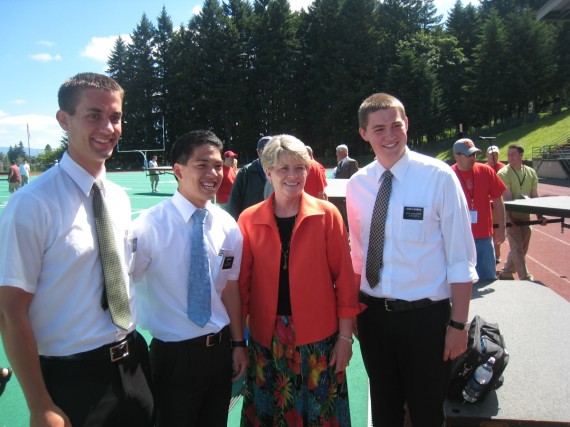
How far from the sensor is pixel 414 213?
2.37 meters

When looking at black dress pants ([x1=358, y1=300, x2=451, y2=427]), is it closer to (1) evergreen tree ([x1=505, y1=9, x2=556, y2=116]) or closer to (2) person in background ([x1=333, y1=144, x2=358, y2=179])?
(2) person in background ([x1=333, y1=144, x2=358, y2=179])

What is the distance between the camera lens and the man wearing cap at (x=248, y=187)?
4867 millimetres

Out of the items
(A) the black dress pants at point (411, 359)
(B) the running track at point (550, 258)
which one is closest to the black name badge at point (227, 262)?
(A) the black dress pants at point (411, 359)

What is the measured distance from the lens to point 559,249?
29.5 feet

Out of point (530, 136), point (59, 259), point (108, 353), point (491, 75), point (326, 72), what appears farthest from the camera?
point (326, 72)

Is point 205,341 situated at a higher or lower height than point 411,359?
higher

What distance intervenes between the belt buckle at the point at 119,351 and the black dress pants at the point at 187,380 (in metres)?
0.29

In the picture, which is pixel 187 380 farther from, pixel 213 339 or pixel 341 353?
pixel 341 353

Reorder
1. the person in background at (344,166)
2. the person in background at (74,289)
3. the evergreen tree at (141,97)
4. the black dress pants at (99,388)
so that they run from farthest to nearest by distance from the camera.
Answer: the evergreen tree at (141,97)
the person in background at (344,166)
the black dress pants at (99,388)
the person in background at (74,289)

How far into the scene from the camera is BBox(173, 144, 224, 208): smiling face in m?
2.31

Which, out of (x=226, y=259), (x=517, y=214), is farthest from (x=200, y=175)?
(x=517, y=214)

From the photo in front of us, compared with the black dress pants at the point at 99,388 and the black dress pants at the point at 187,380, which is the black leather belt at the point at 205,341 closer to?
the black dress pants at the point at 187,380

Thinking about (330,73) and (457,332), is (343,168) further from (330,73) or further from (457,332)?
(330,73)

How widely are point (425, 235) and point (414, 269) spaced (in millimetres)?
200
